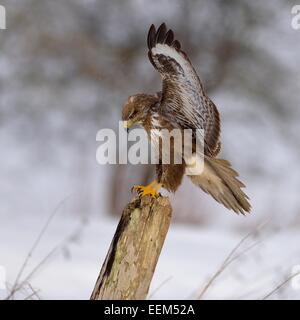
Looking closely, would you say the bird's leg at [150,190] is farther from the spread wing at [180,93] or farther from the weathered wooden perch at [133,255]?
the spread wing at [180,93]

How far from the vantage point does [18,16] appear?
13023 millimetres

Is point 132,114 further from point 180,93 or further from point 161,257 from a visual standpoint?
point 161,257

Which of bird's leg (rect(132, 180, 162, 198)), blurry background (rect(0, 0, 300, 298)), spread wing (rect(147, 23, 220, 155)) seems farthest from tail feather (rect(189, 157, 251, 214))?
blurry background (rect(0, 0, 300, 298))

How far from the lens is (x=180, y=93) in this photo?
13.8 ft

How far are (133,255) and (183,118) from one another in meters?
1.14

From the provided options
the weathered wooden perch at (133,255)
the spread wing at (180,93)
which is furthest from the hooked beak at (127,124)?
the weathered wooden perch at (133,255)

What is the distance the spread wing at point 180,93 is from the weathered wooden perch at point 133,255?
35.2 inches

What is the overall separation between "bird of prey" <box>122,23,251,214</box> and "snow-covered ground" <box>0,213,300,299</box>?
30 cm

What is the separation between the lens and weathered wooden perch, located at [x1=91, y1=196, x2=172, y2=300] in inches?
127

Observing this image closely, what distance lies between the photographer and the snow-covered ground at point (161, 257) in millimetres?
5469

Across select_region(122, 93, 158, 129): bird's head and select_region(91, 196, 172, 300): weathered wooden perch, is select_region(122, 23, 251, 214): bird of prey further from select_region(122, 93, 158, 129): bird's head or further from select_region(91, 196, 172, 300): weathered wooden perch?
select_region(91, 196, 172, 300): weathered wooden perch

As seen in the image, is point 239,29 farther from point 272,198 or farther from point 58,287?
point 58,287
